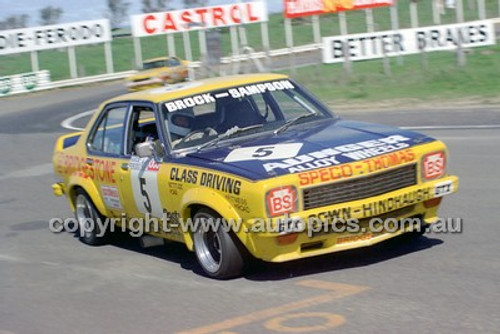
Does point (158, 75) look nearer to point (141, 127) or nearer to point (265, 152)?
point (141, 127)

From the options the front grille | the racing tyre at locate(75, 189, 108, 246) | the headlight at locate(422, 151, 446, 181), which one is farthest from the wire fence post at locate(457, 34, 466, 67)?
the front grille

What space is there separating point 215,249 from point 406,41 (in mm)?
21197

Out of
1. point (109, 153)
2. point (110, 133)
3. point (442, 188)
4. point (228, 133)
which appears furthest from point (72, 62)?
point (442, 188)

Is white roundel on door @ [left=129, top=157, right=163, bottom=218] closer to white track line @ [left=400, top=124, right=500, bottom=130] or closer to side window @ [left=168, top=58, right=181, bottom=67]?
white track line @ [left=400, top=124, right=500, bottom=130]

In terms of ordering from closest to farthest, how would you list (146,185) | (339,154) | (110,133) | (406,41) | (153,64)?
(339,154), (146,185), (110,133), (406,41), (153,64)

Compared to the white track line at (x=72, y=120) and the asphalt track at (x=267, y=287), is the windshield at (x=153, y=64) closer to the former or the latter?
the white track line at (x=72, y=120)

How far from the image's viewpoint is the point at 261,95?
832 cm

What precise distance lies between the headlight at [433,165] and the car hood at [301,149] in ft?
0.50

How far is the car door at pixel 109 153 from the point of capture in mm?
8484

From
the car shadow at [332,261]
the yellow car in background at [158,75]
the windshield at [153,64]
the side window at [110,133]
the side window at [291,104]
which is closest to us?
the car shadow at [332,261]

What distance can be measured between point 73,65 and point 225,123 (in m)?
39.5

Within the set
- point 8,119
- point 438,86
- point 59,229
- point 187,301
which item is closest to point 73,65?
point 8,119

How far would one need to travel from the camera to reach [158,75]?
111 ft

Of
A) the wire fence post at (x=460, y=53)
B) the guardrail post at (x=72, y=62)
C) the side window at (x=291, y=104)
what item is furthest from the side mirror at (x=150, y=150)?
the guardrail post at (x=72, y=62)
